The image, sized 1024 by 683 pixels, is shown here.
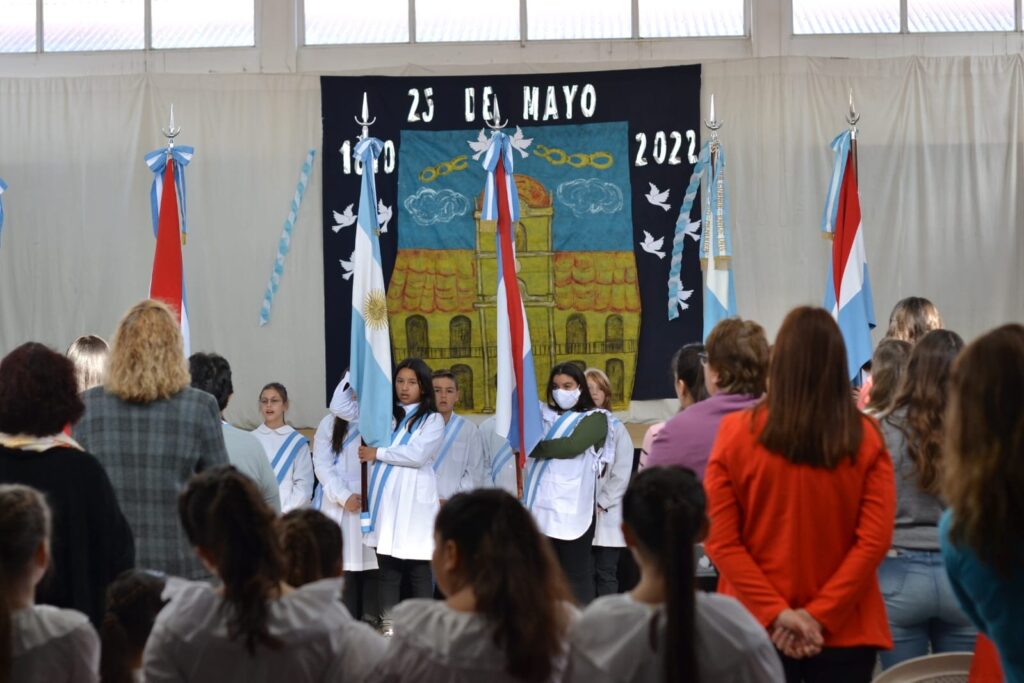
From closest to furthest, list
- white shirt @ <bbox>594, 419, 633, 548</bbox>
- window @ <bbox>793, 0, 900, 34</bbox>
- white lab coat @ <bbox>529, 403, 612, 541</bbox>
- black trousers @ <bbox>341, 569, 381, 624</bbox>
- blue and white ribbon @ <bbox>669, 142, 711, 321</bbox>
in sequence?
white lab coat @ <bbox>529, 403, 612, 541</bbox>
black trousers @ <bbox>341, 569, 381, 624</bbox>
white shirt @ <bbox>594, 419, 633, 548</bbox>
blue and white ribbon @ <bbox>669, 142, 711, 321</bbox>
window @ <bbox>793, 0, 900, 34</bbox>

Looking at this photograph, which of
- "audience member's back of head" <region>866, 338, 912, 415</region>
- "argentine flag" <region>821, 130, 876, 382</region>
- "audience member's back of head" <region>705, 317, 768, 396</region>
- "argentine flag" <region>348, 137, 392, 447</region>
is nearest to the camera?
"audience member's back of head" <region>705, 317, 768, 396</region>

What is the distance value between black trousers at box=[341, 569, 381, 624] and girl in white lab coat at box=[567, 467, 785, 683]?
4012mm

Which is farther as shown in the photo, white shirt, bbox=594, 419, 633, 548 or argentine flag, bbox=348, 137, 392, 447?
white shirt, bbox=594, 419, 633, 548

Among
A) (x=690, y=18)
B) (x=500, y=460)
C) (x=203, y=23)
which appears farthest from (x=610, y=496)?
(x=203, y=23)

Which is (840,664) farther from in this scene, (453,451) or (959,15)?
(959,15)

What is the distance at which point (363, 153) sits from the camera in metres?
6.11

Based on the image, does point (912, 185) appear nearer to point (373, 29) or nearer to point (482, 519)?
point (373, 29)

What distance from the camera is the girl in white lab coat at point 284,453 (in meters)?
6.06

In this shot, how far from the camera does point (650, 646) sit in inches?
82.2

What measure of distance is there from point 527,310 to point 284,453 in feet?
7.26

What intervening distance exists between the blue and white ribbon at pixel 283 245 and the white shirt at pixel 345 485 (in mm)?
2011

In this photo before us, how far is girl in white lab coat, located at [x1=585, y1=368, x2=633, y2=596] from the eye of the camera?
6.22 m

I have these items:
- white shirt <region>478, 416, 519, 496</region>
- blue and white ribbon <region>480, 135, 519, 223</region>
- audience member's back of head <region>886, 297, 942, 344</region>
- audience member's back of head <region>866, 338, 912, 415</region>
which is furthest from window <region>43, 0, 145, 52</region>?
audience member's back of head <region>866, 338, 912, 415</region>

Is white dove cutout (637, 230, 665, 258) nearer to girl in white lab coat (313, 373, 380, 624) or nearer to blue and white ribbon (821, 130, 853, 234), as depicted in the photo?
blue and white ribbon (821, 130, 853, 234)
